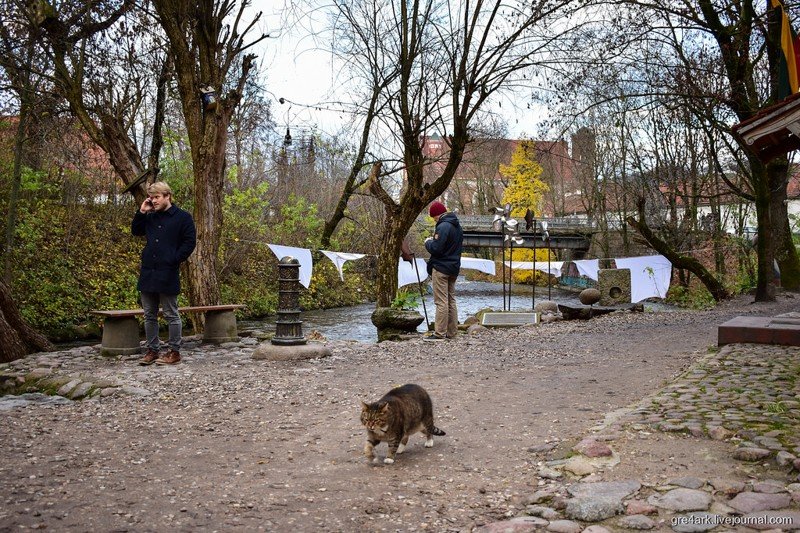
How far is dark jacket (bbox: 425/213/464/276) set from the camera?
513 inches

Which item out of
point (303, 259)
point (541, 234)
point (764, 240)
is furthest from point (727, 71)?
point (541, 234)

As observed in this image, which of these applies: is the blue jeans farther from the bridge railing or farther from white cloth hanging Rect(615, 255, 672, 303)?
the bridge railing

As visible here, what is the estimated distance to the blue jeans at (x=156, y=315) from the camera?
9836mm

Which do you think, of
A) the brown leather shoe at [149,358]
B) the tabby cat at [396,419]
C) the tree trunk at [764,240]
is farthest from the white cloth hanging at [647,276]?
the tabby cat at [396,419]

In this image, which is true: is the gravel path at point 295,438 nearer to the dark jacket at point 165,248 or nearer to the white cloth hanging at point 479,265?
the dark jacket at point 165,248

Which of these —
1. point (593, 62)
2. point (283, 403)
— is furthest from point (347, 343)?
point (593, 62)

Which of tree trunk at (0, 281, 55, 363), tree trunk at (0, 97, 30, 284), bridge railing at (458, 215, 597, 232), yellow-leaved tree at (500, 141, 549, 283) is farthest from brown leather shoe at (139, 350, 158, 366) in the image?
yellow-leaved tree at (500, 141, 549, 283)

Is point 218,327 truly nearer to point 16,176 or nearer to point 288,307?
point 288,307

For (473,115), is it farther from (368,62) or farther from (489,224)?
(489,224)

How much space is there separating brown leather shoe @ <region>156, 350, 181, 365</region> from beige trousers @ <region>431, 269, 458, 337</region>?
4751 mm

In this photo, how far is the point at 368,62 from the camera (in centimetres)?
1930

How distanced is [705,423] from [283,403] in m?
4.08

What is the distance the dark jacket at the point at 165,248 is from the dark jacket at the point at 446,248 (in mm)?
4558

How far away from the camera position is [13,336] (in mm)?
11062
